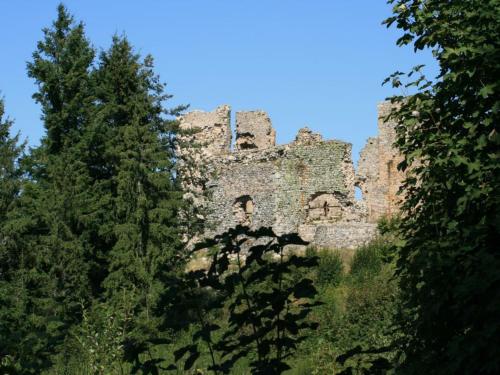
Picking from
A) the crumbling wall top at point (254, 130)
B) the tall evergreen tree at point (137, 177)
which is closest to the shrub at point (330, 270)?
the tall evergreen tree at point (137, 177)

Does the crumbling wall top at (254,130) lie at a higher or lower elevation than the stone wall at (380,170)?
higher

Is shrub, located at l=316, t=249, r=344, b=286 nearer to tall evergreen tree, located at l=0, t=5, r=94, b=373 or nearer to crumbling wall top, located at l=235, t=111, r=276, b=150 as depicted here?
tall evergreen tree, located at l=0, t=5, r=94, b=373

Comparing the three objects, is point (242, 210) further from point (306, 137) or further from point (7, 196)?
point (7, 196)

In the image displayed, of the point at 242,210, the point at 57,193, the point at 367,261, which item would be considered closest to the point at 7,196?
the point at 57,193

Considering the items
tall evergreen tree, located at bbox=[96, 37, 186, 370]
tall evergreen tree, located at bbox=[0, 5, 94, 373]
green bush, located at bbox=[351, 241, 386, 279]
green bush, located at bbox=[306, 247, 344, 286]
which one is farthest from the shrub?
tall evergreen tree, located at bbox=[0, 5, 94, 373]

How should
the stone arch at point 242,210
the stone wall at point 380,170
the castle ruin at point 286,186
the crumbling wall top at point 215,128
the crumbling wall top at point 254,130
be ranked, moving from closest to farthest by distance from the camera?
the castle ruin at point 286,186, the stone arch at point 242,210, the stone wall at point 380,170, the crumbling wall top at point 215,128, the crumbling wall top at point 254,130

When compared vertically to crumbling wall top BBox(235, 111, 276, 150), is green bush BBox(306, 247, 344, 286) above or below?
below

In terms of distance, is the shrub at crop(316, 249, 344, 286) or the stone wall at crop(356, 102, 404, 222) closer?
the shrub at crop(316, 249, 344, 286)

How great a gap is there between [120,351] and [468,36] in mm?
6191

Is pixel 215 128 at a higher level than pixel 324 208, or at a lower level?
higher

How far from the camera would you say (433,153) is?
8469mm

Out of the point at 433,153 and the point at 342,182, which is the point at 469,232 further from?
the point at 342,182

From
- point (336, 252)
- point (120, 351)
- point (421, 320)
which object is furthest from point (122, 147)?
point (421, 320)

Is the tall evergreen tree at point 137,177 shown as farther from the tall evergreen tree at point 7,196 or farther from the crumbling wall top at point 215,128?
the crumbling wall top at point 215,128
